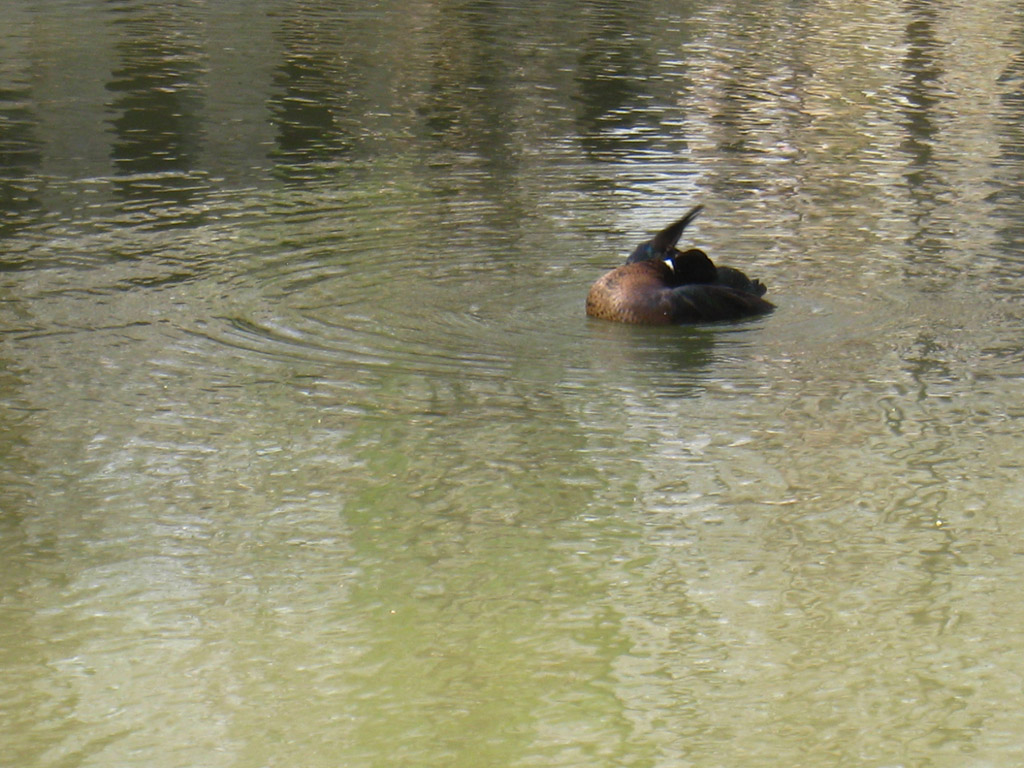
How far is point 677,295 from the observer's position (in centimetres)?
862

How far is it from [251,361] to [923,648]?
12.7ft

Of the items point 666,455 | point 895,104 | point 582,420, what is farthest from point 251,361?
point 895,104

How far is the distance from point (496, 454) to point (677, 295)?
241 cm

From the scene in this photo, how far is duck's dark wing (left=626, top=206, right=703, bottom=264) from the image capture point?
885cm

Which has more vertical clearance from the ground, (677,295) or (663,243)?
(663,243)

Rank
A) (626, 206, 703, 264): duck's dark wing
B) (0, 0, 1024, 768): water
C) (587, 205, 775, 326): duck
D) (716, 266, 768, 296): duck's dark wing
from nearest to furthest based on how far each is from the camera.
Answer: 1. (0, 0, 1024, 768): water
2. (587, 205, 775, 326): duck
3. (716, 266, 768, 296): duck's dark wing
4. (626, 206, 703, 264): duck's dark wing

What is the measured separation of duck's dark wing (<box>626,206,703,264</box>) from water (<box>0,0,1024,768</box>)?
1.68 feet

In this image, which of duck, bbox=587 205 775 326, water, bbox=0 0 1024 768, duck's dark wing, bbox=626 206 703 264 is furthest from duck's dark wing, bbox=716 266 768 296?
duck's dark wing, bbox=626 206 703 264

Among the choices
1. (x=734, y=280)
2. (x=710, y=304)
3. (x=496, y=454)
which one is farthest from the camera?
(x=734, y=280)

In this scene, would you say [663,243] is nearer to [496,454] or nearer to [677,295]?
[677,295]

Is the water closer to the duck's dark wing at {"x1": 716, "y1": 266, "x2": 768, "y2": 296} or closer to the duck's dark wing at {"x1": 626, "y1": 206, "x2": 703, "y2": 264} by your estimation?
the duck's dark wing at {"x1": 716, "y1": 266, "x2": 768, "y2": 296}

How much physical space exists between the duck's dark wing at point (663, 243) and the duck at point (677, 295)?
0.15 meters

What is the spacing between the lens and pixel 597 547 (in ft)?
18.4

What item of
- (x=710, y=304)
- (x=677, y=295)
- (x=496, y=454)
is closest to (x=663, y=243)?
(x=677, y=295)
